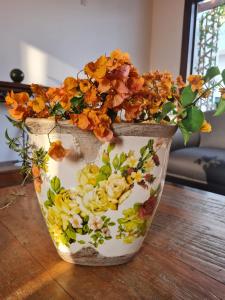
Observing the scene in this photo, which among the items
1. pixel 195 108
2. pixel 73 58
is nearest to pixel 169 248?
pixel 195 108

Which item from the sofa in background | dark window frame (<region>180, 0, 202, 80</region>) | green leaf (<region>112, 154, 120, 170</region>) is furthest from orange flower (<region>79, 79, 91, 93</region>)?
dark window frame (<region>180, 0, 202, 80</region>)

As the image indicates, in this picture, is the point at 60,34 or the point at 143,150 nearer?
the point at 143,150

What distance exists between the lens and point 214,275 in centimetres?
40

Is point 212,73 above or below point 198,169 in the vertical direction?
above

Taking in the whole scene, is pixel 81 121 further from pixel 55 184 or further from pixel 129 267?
pixel 129 267

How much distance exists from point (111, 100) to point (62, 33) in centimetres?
244

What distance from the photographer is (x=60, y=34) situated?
2479 mm

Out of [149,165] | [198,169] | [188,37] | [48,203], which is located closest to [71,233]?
[48,203]

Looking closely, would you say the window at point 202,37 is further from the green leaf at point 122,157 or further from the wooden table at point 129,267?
the green leaf at point 122,157

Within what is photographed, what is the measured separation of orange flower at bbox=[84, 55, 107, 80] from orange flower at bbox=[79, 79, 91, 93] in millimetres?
12

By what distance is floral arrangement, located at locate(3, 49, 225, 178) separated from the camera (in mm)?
337

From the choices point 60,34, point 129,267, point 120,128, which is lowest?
point 129,267

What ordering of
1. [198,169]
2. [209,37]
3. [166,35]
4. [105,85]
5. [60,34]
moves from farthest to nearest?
[166,35] → [209,37] → [60,34] → [198,169] → [105,85]

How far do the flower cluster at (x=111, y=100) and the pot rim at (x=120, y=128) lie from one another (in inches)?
0.5
